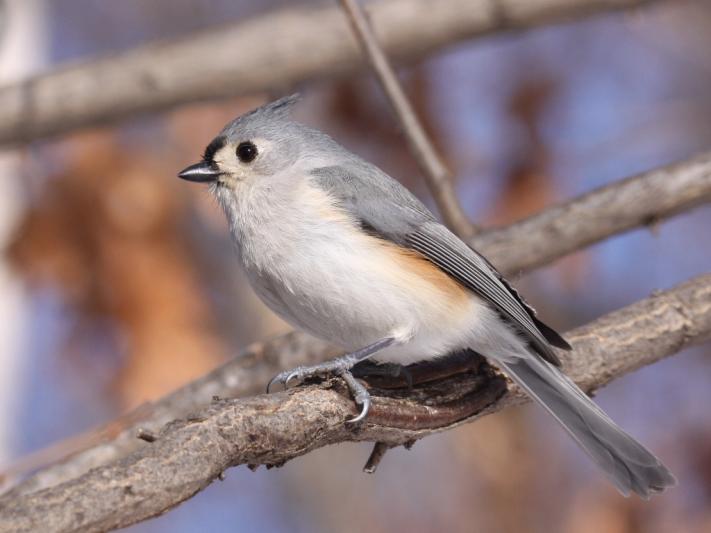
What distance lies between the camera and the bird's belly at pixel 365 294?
2.46 meters

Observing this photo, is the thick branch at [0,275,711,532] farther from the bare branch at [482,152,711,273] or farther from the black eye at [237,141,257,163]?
the black eye at [237,141,257,163]

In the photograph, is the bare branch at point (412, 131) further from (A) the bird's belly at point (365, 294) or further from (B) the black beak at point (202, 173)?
(B) the black beak at point (202, 173)

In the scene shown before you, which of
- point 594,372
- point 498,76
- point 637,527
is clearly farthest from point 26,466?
point 498,76

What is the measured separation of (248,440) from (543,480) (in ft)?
11.5

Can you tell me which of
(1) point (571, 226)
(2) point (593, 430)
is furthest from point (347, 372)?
(1) point (571, 226)

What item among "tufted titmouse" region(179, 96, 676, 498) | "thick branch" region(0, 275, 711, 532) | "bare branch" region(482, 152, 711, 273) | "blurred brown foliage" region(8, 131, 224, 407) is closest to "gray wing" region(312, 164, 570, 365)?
"tufted titmouse" region(179, 96, 676, 498)

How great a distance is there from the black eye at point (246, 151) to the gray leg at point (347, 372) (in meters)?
0.69

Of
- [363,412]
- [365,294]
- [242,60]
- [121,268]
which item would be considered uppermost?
[242,60]

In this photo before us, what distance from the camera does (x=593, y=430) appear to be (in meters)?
2.60

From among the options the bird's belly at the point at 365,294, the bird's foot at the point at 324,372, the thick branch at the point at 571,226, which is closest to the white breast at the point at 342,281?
the bird's belly at the point at 365,294

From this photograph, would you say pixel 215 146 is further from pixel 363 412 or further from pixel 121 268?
pixel 121 268

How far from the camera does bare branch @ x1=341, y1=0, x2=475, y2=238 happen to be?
3.33 meters

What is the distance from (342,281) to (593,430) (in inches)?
33.4

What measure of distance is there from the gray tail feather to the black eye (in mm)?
983
